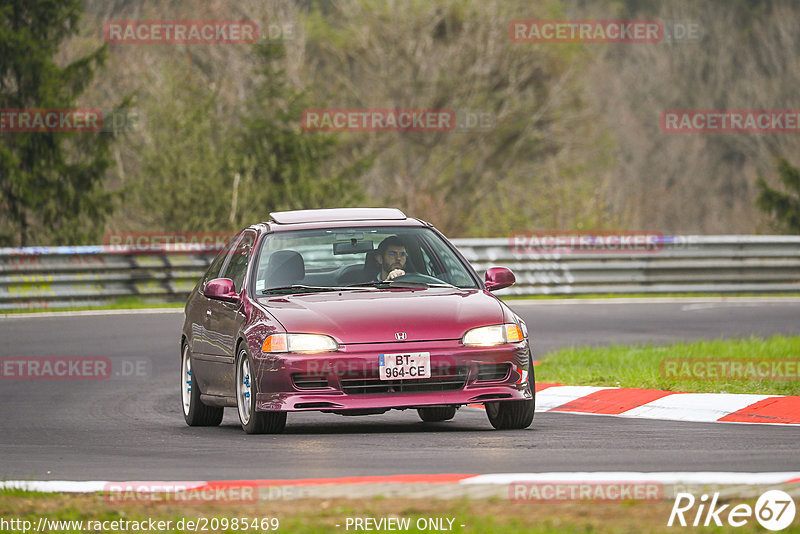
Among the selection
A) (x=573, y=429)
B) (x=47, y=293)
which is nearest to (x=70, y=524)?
(x=573, y=429)

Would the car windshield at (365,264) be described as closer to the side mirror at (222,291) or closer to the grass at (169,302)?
the side mirror at (222,291)

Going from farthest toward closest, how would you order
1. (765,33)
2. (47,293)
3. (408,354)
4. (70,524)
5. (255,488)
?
(765,33) < (47,293) < (408,354) < (255,488) < (70,524)

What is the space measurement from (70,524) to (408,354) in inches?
146

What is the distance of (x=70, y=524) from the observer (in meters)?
6.50

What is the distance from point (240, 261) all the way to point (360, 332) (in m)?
2.09

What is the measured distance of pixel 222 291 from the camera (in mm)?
10953

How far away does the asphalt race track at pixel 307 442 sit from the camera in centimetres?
809

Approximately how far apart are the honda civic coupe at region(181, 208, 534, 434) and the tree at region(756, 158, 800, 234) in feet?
77.0

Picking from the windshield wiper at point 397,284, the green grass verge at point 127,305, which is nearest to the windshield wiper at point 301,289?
the windshield wiper at point 397,284

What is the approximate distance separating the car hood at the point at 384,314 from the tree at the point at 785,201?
24.3 m

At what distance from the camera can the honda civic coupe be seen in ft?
32.5

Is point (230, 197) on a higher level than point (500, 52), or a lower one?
lower

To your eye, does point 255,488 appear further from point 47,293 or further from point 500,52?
point 500,52

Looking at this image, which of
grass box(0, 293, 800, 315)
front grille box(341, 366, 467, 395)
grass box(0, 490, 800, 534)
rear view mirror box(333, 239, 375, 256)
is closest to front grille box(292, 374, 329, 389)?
front grille box(341, 366, 467, 395)
